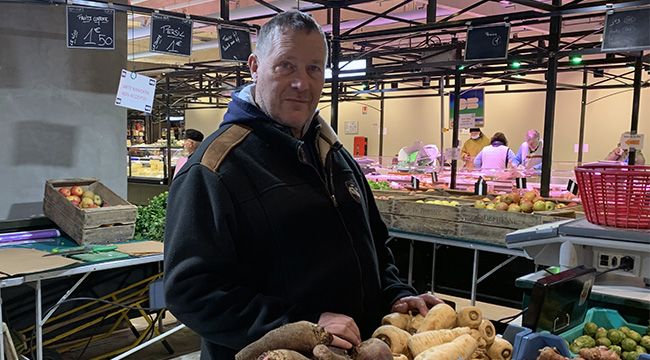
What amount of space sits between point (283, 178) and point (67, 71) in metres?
3.91

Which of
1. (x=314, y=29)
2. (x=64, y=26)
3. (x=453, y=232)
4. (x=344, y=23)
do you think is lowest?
(x=453, y=232)

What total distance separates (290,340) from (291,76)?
0.72 m

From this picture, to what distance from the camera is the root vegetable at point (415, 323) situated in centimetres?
158

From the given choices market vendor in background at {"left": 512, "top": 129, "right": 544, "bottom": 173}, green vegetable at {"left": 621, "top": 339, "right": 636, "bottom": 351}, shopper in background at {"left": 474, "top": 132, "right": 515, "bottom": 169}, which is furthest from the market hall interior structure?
shopper in background at {"left": 474, "top": 132, "right": 515, "bottom": 169}

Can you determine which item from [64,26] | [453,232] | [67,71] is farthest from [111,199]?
[453,232]

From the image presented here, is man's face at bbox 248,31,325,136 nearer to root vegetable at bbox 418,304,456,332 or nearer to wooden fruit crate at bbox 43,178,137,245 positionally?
root vegetable at bbox 418,304,456,332

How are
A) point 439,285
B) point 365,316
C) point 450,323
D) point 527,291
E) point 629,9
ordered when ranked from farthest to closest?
point 439,285, point 629,9, point 527,291, point 365,316, point 450,323

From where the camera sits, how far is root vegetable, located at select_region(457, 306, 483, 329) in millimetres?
1547

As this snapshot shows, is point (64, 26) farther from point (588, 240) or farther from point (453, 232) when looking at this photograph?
point (588, 240)

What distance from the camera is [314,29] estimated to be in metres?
1.59

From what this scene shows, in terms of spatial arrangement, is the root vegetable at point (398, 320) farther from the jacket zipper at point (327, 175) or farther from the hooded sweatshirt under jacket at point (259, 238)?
the jacket zipper at point (327, 175)

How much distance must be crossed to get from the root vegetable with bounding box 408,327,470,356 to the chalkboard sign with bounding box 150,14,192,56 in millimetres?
4177

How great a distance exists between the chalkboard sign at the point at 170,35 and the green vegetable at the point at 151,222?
1342mm

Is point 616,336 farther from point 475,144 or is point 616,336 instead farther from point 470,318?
point 475,144
